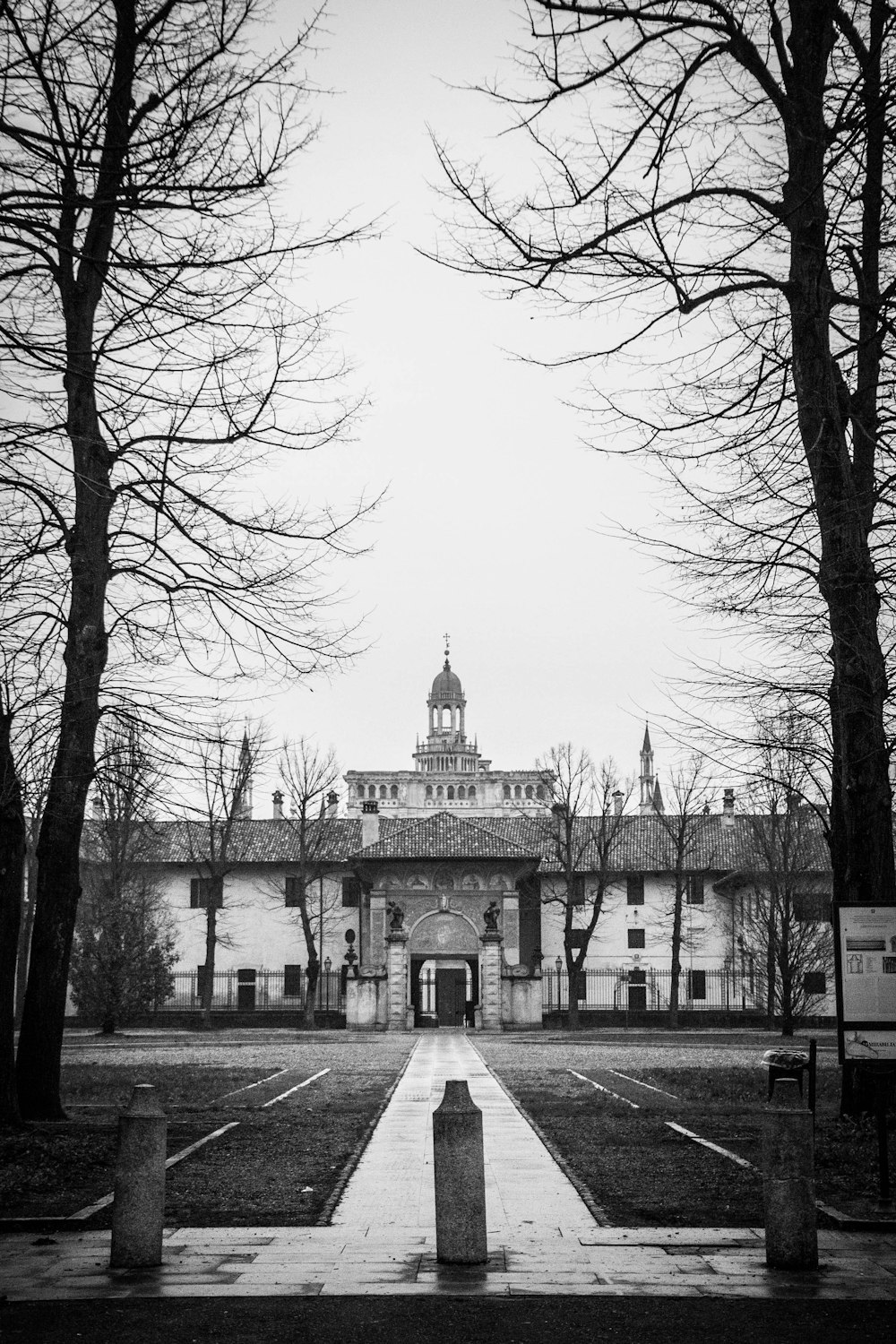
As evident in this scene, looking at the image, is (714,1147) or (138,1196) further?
(714,1147)

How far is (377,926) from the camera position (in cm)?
5203

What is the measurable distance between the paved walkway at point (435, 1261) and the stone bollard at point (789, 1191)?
12 centimetres

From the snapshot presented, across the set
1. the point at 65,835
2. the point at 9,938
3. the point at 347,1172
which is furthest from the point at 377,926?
the point at 347,1172

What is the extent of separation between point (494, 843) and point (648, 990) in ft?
33.2

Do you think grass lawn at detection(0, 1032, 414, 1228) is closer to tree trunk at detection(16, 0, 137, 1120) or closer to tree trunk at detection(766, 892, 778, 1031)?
tree trunk at detection(16, 0, 137, 1120)

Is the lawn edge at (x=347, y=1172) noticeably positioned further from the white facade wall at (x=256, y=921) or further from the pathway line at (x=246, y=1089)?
the white facade wall at (x=256, y=921)

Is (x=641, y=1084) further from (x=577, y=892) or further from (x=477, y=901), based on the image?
(x=577, y=892)

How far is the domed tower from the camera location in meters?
145

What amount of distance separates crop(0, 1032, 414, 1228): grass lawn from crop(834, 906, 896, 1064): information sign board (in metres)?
4.06

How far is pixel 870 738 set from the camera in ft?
39.9

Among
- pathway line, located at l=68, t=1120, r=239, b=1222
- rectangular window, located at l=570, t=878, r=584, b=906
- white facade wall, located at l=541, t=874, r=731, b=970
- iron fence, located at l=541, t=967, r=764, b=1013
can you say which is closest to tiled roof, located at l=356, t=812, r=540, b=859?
rectangular window, located at l=570, t=878, r=584, b=906

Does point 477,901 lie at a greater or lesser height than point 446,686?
lesser

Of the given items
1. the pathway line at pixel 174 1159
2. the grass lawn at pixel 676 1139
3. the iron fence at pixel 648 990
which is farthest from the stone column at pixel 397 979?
the pathway line at pixel 174 1159

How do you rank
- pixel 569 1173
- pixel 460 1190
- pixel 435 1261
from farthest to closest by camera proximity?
pixel 569 1173 → pixel 435 1261 → pixel 460 1190
